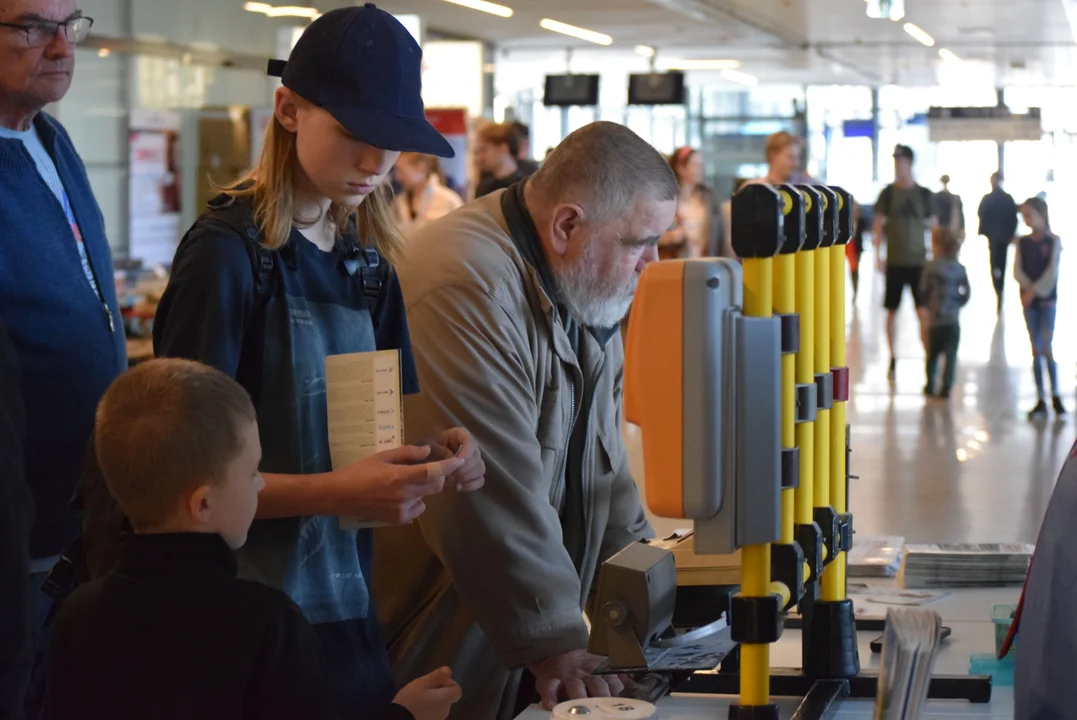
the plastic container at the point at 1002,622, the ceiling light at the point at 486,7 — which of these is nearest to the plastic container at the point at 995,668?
the plastic container at the point at 1002,622

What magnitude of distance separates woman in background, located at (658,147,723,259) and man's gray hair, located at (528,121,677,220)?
8600mm

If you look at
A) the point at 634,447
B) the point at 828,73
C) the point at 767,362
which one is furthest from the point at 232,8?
the point at 828,73

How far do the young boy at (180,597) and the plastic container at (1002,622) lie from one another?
1136 mm

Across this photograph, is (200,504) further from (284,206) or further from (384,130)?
(384,130)

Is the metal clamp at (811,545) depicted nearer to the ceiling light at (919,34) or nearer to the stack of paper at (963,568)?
the stack of paper at (963,568)

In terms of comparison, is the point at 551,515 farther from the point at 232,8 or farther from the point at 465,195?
the point at 465,195

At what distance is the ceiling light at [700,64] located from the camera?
86.8 ft

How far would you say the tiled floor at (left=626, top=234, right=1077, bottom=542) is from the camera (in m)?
6.76

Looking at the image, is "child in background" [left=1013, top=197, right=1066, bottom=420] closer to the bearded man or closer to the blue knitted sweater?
the bearded man

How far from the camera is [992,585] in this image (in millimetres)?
2814

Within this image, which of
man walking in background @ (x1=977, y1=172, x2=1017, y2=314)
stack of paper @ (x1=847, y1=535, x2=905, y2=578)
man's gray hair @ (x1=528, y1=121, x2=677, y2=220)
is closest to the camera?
man's gray hair @ (x1=528, y1=121, x2=677, y2=220)

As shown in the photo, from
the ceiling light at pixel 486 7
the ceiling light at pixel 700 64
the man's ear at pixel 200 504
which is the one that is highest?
the ceiling light at pixel 700 64

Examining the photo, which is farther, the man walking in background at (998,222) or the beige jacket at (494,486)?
the man walking in background at (998,222)

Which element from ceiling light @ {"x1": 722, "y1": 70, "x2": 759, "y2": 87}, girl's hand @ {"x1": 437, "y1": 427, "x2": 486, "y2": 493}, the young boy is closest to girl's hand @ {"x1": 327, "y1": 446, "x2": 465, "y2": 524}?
girl's hand @ {"x1": 437, "y1": 427, "x2": 486, "y2": 493}
